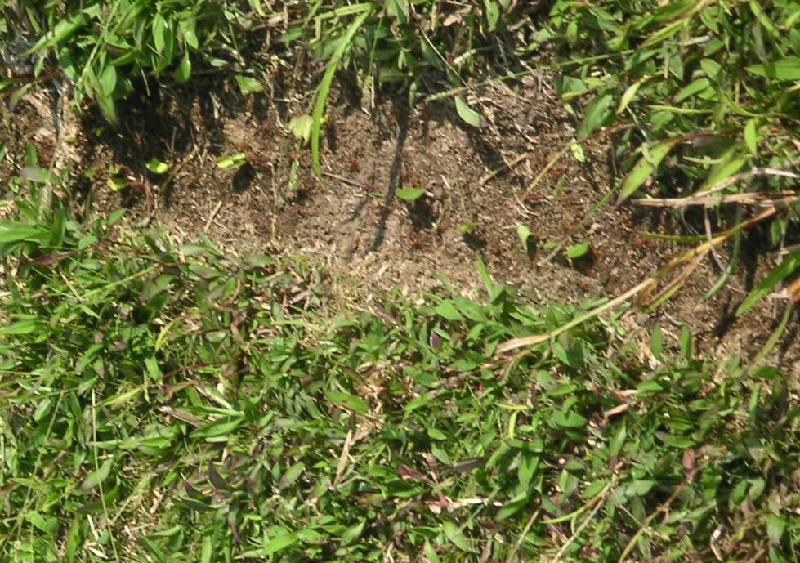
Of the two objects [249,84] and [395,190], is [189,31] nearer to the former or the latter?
[249,84]

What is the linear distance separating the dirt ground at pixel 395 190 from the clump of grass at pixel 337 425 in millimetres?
97

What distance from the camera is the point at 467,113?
281cm

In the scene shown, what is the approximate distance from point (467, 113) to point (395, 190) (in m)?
0.31

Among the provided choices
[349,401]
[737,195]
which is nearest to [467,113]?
[737,195]

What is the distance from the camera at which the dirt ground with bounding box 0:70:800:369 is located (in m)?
2.79

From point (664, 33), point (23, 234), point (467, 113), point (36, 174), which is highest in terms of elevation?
point (664, 33)

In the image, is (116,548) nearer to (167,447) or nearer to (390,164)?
(167,447)

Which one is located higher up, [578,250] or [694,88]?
[694,88]

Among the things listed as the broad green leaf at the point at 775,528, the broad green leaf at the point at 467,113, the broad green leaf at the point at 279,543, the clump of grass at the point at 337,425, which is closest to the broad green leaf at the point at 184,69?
the clump of grass at the point at 337,425

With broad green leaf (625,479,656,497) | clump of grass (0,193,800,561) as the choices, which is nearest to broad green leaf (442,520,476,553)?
clump of grass (0,193,800,561)

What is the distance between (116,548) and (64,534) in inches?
6.9

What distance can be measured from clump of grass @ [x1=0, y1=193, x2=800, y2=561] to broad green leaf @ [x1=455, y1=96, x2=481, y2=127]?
0.48 m

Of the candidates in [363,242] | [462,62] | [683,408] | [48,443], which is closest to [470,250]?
[363,242]

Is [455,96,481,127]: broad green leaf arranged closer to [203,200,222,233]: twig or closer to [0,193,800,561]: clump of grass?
[0,193,800,561]: clump of grass
